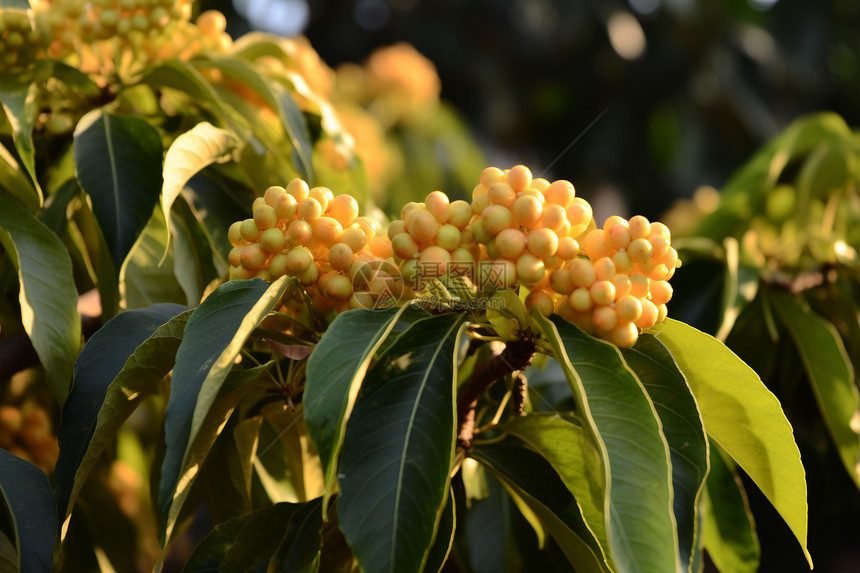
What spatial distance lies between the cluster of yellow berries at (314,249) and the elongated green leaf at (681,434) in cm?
31

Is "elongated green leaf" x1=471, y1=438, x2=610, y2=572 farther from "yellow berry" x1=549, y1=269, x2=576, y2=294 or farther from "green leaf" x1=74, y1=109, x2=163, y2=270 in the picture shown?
"green leaf" x1=74, y1=109, x2=163, y2=270

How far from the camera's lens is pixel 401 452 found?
72 centimetres

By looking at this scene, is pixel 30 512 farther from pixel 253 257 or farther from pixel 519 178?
pixel 519 178

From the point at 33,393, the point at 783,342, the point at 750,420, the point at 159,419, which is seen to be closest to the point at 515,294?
the point at 750,420

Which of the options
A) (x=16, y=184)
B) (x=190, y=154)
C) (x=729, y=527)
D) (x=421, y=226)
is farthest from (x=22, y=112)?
(x=729, y=527)

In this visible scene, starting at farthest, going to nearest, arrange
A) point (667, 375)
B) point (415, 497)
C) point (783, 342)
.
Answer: point (783, 342) < point (667, 375) < point (415, 497)

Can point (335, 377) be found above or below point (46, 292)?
above

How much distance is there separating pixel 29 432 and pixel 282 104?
0.84 meters

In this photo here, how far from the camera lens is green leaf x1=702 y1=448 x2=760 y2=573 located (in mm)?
1192

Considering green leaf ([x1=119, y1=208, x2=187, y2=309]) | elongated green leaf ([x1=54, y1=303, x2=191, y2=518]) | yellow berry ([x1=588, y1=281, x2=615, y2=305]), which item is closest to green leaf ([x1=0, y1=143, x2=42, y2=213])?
green leaf ([x1=119, y1=208, x2=187, y2=309])

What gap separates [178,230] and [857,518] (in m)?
2.05

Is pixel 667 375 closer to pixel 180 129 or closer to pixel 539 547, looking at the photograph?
pixel 539 547

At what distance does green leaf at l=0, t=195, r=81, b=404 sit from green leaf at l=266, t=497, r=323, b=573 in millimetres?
338

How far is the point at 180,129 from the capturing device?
1286 mm
